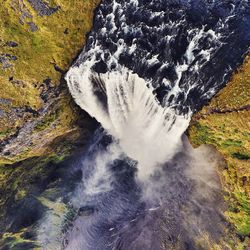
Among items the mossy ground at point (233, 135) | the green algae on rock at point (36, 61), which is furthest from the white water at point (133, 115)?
the green algae on rock at point (36, 61)

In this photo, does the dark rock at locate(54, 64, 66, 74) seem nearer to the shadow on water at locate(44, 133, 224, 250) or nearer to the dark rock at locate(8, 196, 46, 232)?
the shadow on water at locate(44, 133, 224, 250)

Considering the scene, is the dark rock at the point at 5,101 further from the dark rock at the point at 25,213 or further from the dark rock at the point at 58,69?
the dark rock at the point at 25,213

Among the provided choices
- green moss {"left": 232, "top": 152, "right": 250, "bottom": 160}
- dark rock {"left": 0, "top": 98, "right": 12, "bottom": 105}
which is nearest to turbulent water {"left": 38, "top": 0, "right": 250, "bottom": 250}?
green moss {"left": 232, "top": 152, "right": 250, "bottom": 160}

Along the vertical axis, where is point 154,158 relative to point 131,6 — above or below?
below

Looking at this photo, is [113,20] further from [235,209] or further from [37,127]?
[235,209]

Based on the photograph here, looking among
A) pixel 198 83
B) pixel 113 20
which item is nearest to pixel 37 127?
pixel 113 20

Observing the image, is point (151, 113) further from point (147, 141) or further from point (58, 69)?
point (58, 69)

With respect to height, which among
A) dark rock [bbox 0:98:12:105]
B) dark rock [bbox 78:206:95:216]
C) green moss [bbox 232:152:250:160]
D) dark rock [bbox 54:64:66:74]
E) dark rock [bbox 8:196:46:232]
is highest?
green moss [bbox 232:152:250:160]
